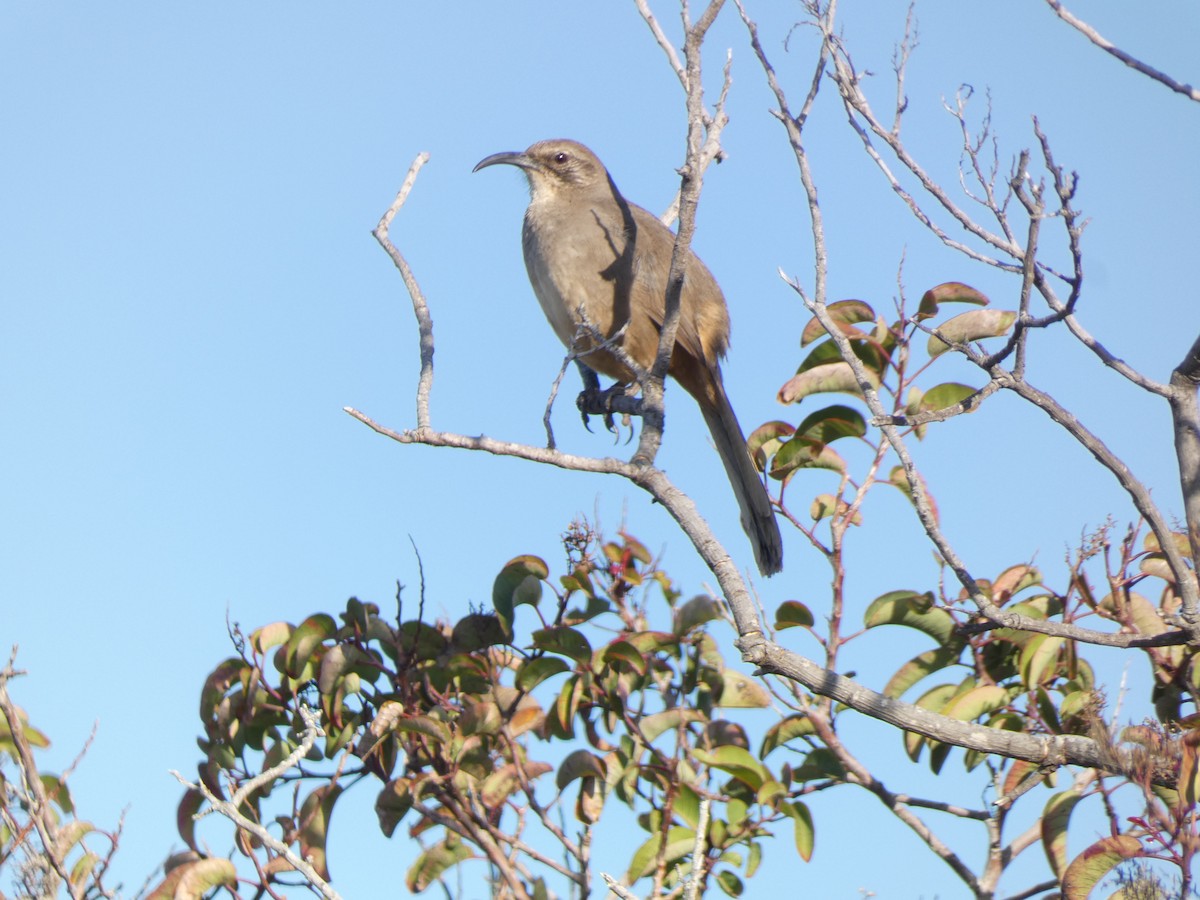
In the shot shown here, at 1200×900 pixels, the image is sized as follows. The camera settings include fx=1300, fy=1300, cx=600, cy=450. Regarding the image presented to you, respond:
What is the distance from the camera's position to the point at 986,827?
3594 mm

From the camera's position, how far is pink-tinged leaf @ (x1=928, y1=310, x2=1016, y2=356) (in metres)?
3.94

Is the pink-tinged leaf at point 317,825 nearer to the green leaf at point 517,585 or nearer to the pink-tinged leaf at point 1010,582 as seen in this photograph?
the green leaf at point 517,585

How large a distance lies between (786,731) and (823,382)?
3.51 feet

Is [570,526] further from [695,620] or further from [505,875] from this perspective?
[505,875]

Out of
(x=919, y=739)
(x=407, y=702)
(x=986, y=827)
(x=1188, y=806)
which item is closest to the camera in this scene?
(x=1188, y=806)

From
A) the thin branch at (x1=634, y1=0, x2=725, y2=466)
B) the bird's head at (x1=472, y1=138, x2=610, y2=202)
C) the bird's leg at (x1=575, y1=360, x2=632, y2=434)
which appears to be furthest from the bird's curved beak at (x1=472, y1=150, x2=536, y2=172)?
the thin branch at (x1=634, y1=0, x2=725, y2=466)

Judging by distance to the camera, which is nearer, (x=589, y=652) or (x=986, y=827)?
(x=986, y=827)

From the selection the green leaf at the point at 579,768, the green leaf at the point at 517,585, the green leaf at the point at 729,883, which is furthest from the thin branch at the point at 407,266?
the green leaf at the point at 729,883

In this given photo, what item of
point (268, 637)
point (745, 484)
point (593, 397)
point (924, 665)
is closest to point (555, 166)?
point (593, 397)

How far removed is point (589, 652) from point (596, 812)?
525 mm

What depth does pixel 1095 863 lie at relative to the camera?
3.08 meters

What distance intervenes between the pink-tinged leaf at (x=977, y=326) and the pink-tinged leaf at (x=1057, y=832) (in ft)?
4.42

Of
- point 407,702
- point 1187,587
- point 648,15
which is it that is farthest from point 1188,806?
point 648,15

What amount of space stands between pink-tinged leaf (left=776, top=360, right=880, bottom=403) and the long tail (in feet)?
2.52
